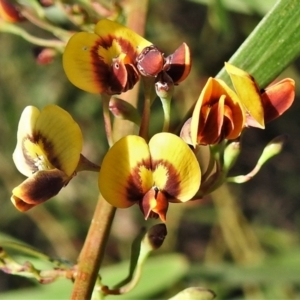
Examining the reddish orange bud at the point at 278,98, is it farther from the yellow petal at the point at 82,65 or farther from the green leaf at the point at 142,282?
the green leaf at the point at 142,282

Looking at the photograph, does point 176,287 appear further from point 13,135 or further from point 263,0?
point 263,0

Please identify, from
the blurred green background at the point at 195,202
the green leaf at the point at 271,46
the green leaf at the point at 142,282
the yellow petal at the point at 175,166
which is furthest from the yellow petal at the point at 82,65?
the green leaf at the point at 142,282

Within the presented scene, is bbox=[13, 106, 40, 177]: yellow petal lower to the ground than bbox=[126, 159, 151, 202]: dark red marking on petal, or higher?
higher

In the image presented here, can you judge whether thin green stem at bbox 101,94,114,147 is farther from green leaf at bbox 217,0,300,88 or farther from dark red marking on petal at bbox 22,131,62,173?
green leaf at bbox 217,0,300,88

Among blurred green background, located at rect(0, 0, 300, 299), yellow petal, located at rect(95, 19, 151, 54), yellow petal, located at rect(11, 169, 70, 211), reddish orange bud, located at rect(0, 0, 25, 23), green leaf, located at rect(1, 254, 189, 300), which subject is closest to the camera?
yellow petal, located at rect(11, 169, 70, 211)

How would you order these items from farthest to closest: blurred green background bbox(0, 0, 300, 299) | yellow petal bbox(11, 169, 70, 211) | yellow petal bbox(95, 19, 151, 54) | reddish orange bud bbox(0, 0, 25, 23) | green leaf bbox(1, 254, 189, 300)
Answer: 1. blurred green background bbox(0, 0, 300, 299)
2. green leaf bbox(1, 254, 189, 300)
3. reddish orange bud bbox(0, 0, 25, 23)
4. yellow petal bbox(95, 19, 151, 54)
5. yellow petal bbox(11, 169, 70, 211)

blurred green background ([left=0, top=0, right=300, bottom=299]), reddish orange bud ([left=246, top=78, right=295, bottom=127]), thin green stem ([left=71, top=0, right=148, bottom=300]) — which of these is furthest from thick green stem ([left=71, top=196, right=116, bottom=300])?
blurred green background ([left=0, top=0, right=300, bottom=299])
